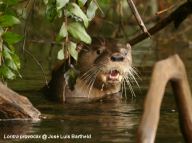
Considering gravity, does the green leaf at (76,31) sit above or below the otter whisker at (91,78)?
above

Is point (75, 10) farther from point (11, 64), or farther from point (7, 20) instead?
point (11, 64)

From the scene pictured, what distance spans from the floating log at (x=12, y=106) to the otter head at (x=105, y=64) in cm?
125

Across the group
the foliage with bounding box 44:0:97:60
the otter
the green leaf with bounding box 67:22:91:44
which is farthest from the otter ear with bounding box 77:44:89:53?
the green leaf with bounding box 67:22:91:44

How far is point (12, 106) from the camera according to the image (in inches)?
201

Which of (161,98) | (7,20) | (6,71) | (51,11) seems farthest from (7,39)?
(161,98)

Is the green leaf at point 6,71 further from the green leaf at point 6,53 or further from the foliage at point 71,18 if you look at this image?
the foliage at point 71,18

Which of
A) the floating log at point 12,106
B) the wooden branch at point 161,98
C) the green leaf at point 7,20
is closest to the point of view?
the wooden branch at point 161,98

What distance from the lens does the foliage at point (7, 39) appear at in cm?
443

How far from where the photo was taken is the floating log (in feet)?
16.6

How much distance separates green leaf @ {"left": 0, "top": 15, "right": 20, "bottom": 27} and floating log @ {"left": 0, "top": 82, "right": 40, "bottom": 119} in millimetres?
734

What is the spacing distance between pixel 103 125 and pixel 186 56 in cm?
444

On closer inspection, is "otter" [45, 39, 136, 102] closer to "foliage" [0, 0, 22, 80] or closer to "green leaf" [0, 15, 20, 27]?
"foliage" [0, 0, 22, 80]

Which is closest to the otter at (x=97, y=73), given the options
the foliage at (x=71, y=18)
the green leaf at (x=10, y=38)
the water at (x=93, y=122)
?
the water at (x=93, y=122)

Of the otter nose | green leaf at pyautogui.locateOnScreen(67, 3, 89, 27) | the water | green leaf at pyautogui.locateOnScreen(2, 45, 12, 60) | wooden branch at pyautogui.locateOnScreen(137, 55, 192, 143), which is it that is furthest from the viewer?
the otter nose
